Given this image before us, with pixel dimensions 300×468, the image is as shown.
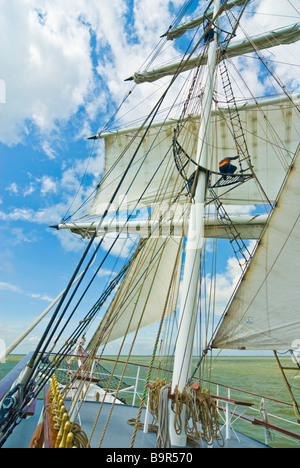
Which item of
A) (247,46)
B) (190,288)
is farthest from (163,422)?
(247,46)

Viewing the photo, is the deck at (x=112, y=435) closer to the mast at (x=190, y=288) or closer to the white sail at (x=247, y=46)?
the mast at (x=190, y=288)

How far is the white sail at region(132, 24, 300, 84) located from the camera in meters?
9.17

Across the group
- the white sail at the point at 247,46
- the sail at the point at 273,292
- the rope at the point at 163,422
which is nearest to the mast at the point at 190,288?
the rope at the point at 163,422

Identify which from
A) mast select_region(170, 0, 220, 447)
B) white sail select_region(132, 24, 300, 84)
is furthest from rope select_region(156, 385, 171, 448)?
white sail select_region(132, 24, 300, 84)

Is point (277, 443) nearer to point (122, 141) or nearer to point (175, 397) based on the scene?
point (175, 397)

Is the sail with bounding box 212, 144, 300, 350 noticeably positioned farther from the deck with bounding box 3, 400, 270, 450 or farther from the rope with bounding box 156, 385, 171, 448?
the rope with bounding box 156, 385, 171, 448

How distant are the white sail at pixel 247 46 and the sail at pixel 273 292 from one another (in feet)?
21.0

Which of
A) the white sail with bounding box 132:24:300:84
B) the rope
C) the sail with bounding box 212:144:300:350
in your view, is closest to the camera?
the rope

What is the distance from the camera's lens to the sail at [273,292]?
13.5 ft

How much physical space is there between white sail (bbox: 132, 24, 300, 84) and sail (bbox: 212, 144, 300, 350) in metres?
6.39

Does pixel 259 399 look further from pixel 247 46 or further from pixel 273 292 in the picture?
pixel 247 46

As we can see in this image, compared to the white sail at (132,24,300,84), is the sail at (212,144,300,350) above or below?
below

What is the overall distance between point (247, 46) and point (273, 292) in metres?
10.7

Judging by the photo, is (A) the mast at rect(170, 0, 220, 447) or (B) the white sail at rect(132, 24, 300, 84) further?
(B) the white sail at rect(132, 24, 300, 84)
